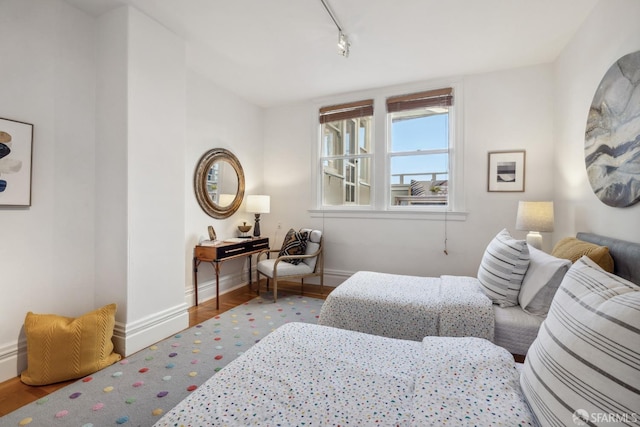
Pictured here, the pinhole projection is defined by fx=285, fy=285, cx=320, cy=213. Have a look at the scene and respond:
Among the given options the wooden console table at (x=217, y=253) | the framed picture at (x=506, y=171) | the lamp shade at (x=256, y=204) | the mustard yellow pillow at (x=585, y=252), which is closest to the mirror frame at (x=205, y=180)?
the lamp shade at (x=256, y=204)

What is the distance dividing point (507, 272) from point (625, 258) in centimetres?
58

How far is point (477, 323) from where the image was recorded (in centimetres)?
181

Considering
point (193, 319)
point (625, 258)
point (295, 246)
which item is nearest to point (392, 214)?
point (295, 246)

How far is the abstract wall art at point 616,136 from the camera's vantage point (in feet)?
5.55

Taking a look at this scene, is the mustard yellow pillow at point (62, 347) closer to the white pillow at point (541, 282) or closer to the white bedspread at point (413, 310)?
the white bedspread at point (413, 310)

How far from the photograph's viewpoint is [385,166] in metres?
3.93

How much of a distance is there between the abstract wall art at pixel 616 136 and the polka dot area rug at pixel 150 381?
8.62ft

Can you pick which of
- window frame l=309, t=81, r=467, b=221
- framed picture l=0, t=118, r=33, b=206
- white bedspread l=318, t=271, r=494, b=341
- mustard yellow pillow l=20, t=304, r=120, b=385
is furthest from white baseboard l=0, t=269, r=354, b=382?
window frame l=309, t=81, r=467, b=221

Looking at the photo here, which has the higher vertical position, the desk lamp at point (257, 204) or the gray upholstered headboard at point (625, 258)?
the desk lamp at point (257, 204)

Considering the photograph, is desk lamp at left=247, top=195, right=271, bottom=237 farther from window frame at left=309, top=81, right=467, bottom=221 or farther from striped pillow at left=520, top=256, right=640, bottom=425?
striped pillow at left=520, top=256, right=640, bottom=425

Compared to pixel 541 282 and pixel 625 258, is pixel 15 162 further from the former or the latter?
pixel 625 258

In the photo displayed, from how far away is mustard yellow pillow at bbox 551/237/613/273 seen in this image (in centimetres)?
169

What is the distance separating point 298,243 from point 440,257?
6.10 feet

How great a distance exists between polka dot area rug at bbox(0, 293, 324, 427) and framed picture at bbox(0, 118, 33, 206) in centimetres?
134
